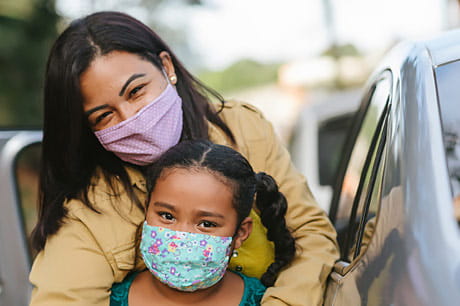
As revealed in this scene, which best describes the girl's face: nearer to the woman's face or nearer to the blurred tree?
the woman's face

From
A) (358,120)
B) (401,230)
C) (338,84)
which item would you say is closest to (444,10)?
(338,84)

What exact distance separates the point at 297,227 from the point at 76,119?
92 centimetres

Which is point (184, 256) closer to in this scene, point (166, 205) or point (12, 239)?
point (166, 205)

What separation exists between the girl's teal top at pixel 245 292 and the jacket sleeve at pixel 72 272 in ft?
0.13

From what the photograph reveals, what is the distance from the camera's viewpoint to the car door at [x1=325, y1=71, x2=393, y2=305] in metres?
1.85

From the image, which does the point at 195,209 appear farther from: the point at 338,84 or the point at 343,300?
the point at 338,84

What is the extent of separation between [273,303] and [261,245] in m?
0.36

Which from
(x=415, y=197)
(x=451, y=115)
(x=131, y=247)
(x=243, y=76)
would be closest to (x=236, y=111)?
(x=131, y=247)

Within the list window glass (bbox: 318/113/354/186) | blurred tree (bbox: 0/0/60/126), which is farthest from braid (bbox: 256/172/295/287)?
blurred tree (bbox: 0/0/60/126)

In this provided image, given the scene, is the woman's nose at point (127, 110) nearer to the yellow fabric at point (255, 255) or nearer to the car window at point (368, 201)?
the yellow fabric at point (255, 255)

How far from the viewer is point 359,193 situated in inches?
99.0

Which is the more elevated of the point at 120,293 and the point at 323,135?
the point at 120,293

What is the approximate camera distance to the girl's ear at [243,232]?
226 centimetres

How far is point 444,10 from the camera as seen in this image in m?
14.8
